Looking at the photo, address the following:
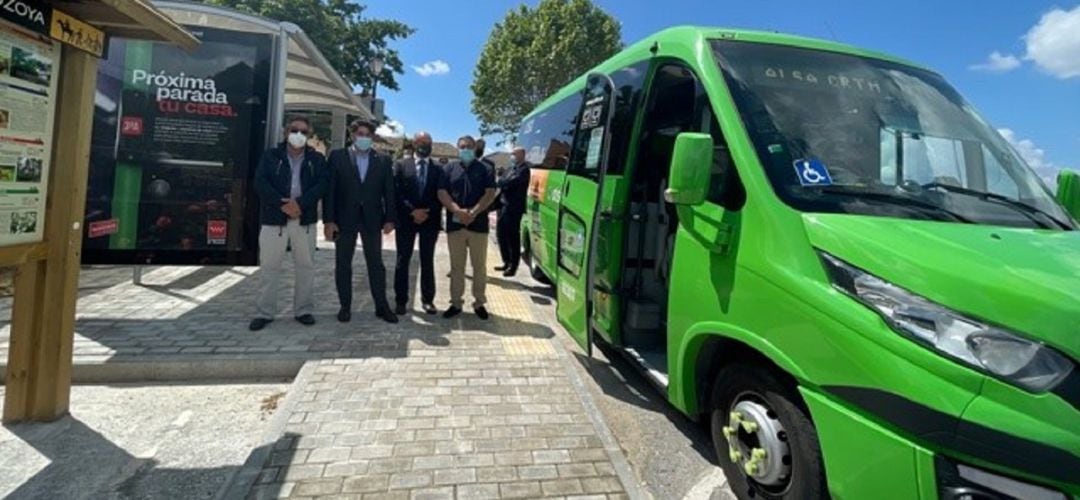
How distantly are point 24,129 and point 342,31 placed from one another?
30.0 m

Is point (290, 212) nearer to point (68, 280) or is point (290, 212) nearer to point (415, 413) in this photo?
point (68, 280)

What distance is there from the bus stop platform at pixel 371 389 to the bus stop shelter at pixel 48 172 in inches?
15.3

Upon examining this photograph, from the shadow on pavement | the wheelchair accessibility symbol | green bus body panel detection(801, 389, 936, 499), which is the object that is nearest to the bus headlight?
green bus body panel detection(801, 389, 936, 499)

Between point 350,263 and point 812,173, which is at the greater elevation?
point 812,173

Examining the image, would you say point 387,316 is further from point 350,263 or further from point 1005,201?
point 1005,201

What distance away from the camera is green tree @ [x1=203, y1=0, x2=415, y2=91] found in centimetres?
2655

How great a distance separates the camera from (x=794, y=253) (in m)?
2.37

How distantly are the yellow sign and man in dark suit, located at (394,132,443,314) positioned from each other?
2.71 meters

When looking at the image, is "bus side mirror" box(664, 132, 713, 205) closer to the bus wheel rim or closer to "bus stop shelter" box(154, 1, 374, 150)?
the bus wheel rim

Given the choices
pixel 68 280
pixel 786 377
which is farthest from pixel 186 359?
pixel 786 377

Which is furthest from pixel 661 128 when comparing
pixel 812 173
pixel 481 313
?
pixel 481 313

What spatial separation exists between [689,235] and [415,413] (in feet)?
6.87

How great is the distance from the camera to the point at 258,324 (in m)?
5.21

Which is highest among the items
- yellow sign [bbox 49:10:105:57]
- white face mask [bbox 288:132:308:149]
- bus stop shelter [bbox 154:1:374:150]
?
bus stop shelter [bbox 154:1:374:150]
